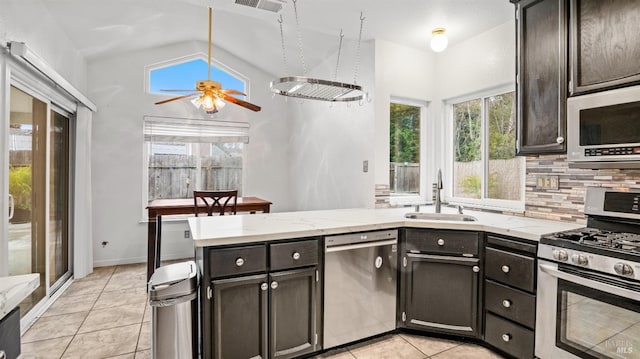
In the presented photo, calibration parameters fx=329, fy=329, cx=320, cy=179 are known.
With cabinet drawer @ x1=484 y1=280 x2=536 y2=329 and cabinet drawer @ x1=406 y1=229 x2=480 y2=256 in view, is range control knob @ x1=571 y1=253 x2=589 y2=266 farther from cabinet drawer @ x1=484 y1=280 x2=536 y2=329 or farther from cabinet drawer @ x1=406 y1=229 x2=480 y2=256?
cabinet drawer @ x1=406 y1=229 x2=480 y2=256

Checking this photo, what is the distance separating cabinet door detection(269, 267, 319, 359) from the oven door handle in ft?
4.44

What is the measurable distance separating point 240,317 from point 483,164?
2.63 meters

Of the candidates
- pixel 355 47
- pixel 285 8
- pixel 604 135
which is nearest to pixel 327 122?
pixel 355 47

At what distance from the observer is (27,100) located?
271 centimetres

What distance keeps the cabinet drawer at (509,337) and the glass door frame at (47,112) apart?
10.8 ft

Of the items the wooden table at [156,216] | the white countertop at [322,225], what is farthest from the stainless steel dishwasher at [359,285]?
the wooden table at [156,216]

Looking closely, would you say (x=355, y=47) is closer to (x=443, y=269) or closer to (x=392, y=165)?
(x=392, y=165)

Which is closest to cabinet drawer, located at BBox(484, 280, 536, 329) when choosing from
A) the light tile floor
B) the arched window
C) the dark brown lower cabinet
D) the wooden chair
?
the light tile floor

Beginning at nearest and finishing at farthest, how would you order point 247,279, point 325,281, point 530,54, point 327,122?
point 247,279, point 325,281, point 530,54, point 327,122

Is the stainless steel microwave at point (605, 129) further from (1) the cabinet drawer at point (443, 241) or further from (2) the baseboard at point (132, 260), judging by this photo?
(2) the baseboard at point (132, 260)

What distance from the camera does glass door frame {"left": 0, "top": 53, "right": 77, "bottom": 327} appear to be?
221cm

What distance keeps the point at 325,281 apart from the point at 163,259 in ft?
10.9

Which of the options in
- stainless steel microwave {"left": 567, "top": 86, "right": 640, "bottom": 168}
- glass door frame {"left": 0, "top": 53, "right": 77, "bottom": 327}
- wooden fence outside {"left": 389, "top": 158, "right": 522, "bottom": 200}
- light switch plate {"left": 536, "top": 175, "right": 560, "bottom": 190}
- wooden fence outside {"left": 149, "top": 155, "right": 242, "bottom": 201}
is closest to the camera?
stainless steel microwave {"left": 567, "top": 86, "right": 640, "bottom": 168}

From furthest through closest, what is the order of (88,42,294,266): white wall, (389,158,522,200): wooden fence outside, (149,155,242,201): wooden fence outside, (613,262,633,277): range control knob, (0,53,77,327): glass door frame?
(149,155,242,201): wooden fence outside → (88,42,294,266): white wall → (389,158,522,200): wooden fence outside → (0,53,77,327): glass door frame → (613,262,633,277): range control knob
